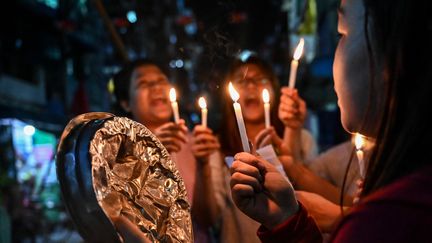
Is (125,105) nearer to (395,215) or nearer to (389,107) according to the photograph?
(389,107)

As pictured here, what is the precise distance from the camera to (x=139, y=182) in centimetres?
130

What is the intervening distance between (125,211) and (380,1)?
2.23ft

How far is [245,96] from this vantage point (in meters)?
2.78

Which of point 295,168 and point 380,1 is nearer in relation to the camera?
point 380,1

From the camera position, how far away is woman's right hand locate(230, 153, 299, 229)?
129 centimetres

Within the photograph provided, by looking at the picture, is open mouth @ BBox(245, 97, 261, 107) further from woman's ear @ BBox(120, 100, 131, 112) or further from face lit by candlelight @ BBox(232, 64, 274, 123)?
woman's ear @ BBox(120, 100, 131, 112)

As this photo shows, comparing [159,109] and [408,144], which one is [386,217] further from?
[159,109]

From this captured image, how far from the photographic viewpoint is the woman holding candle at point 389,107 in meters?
0.83

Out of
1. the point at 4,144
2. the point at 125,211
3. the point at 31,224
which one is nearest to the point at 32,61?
the point at 4,144

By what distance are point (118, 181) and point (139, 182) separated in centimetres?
12

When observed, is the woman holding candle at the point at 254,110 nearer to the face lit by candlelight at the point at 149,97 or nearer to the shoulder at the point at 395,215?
the face lit by candlelight at the point at 149,97

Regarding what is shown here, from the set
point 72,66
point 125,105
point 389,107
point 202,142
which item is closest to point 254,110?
point 202,142

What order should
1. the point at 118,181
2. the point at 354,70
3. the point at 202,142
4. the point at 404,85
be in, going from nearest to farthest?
1. the point at 404,85
2. the point at 354,70
3. the point at 118,181
4. the point at 202,142

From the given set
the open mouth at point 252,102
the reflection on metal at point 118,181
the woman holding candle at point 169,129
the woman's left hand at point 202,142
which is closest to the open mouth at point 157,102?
the woman holding candle at point 169,129
